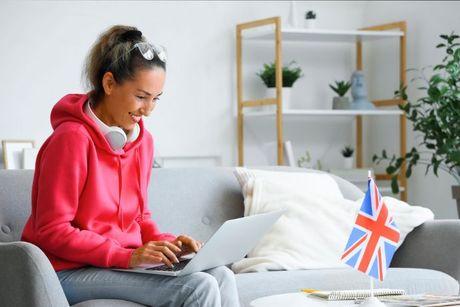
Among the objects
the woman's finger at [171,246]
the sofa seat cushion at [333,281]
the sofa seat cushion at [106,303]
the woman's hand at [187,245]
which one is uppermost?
the woman's finger at [171,246]

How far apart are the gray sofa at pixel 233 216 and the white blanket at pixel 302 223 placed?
8cm

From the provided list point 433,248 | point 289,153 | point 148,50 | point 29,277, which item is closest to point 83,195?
point 29,277

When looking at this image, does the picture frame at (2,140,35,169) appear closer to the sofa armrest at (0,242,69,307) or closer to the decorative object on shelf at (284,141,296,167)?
the decorative object on shelf at (284,141,296,167)

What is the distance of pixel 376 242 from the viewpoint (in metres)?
2.01

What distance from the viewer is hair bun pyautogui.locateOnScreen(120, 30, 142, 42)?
2309mm

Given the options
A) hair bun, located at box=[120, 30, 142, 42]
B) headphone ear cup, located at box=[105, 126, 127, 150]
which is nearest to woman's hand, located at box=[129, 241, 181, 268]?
headphone ear cup, located at box=[105, 126, 127, 150]

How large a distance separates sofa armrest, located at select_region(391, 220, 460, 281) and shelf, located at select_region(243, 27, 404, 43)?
208cm

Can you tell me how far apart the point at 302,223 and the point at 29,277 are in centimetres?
125

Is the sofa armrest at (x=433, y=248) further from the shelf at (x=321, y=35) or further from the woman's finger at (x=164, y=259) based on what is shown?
the shelf at (x=321, y=35)

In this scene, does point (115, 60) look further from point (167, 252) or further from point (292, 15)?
point (292, 15)

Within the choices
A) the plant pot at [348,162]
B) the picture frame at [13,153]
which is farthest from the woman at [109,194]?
the plant pot at [348,162]

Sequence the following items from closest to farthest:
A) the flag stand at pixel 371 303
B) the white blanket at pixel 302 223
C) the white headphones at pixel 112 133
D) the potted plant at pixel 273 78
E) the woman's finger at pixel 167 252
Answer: the flag stand at pixel 371 303 → the woman's finger at pixel 167 252 → the white headphones at pixel 112 133 → the white blanket at pixel 302 223 → the potted plant at pixel 273 78

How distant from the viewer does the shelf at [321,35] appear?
492 cm

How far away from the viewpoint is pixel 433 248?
9.74ft
